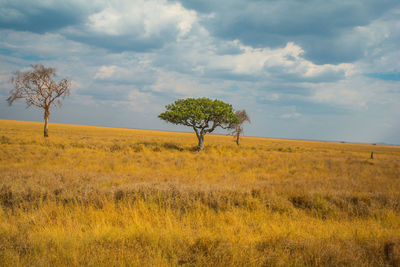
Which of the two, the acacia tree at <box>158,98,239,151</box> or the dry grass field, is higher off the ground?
the acacia tree at <box>158,98,239,151</box>

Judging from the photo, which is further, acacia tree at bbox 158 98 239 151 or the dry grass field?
acacia tree at bbox 158 98 239 151

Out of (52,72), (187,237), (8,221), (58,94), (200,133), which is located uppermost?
(52,72)

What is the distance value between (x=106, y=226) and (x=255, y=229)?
3.73 m

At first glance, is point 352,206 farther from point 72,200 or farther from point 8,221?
point 8,221

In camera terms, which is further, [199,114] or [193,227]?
[199,114]

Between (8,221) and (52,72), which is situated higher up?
(52,72)

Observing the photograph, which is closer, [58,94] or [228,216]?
[228,216]

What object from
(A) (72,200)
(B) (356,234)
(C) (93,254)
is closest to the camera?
(C) (93,254)

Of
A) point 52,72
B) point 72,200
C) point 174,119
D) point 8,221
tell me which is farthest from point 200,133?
point 52,72

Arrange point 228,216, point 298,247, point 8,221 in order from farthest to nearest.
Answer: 1. point 228,216
2. point 8,221
3. point 298,247

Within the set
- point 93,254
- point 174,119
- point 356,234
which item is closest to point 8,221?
Result: point 93,254

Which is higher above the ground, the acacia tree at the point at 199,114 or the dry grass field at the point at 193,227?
the acacia tree at the point at 199,114

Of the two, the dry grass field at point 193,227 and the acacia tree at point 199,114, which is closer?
the dry grass field at point 193,227

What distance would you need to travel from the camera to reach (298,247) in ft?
14.1
